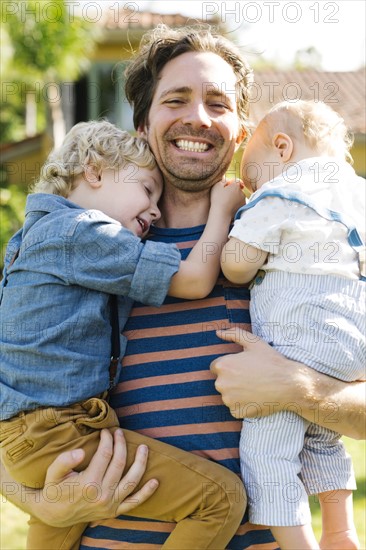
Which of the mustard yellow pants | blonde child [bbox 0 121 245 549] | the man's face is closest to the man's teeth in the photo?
the man's face

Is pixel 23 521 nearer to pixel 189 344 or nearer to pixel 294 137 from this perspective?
pixel 189 344

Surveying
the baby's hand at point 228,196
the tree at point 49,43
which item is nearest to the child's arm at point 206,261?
the baby's hand at point 228,196

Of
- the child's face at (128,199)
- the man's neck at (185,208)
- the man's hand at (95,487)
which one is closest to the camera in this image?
the man's hand at (95,487)

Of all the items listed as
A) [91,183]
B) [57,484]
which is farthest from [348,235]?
[57,484]

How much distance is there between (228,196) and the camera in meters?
2.67

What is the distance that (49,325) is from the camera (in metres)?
2.29

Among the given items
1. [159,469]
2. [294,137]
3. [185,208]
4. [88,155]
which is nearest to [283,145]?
[294,137]

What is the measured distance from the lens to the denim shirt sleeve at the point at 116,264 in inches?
89.6

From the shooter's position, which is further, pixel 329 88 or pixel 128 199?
pixel 329 88

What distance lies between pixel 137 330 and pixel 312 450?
71cm

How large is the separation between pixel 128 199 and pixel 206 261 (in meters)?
0.38

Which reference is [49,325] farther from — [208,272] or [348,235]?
[348,235]

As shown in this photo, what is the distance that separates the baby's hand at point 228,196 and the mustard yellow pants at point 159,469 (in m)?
0.82

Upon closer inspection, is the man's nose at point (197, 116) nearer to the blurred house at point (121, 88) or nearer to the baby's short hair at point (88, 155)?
the baby's short hair at point (88, 155)
